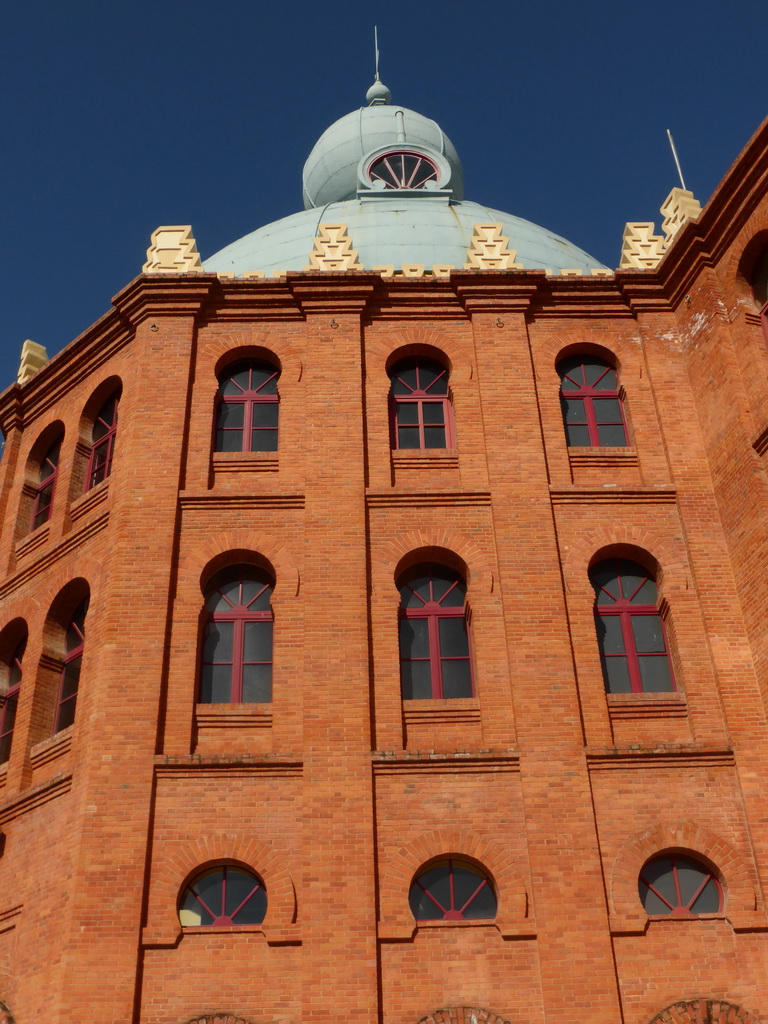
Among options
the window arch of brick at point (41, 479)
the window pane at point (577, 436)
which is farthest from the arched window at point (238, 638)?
the window pane at point (577, 436)

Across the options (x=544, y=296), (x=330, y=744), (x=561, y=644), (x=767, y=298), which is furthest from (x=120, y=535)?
(x=767, y=298)

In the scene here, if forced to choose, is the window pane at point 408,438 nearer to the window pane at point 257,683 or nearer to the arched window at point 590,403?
the arched window at point 590,403

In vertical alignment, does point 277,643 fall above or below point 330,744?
above

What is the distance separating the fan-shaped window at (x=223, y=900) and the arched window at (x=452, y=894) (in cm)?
202

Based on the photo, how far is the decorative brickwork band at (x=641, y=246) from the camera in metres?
20.8

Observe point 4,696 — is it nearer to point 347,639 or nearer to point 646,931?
point 347,639

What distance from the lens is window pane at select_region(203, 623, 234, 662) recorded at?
17359 mm

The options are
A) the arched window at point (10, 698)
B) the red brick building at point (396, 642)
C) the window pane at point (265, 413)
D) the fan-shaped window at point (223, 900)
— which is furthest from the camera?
the window pane at point (265, 413)

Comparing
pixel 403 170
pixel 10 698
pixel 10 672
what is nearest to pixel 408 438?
pixel 10 672

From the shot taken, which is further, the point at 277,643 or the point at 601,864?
the point at 277,643

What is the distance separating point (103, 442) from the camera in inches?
810

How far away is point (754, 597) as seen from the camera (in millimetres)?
16906

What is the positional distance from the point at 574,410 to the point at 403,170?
34.5 ft

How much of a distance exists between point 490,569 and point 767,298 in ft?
20.5
